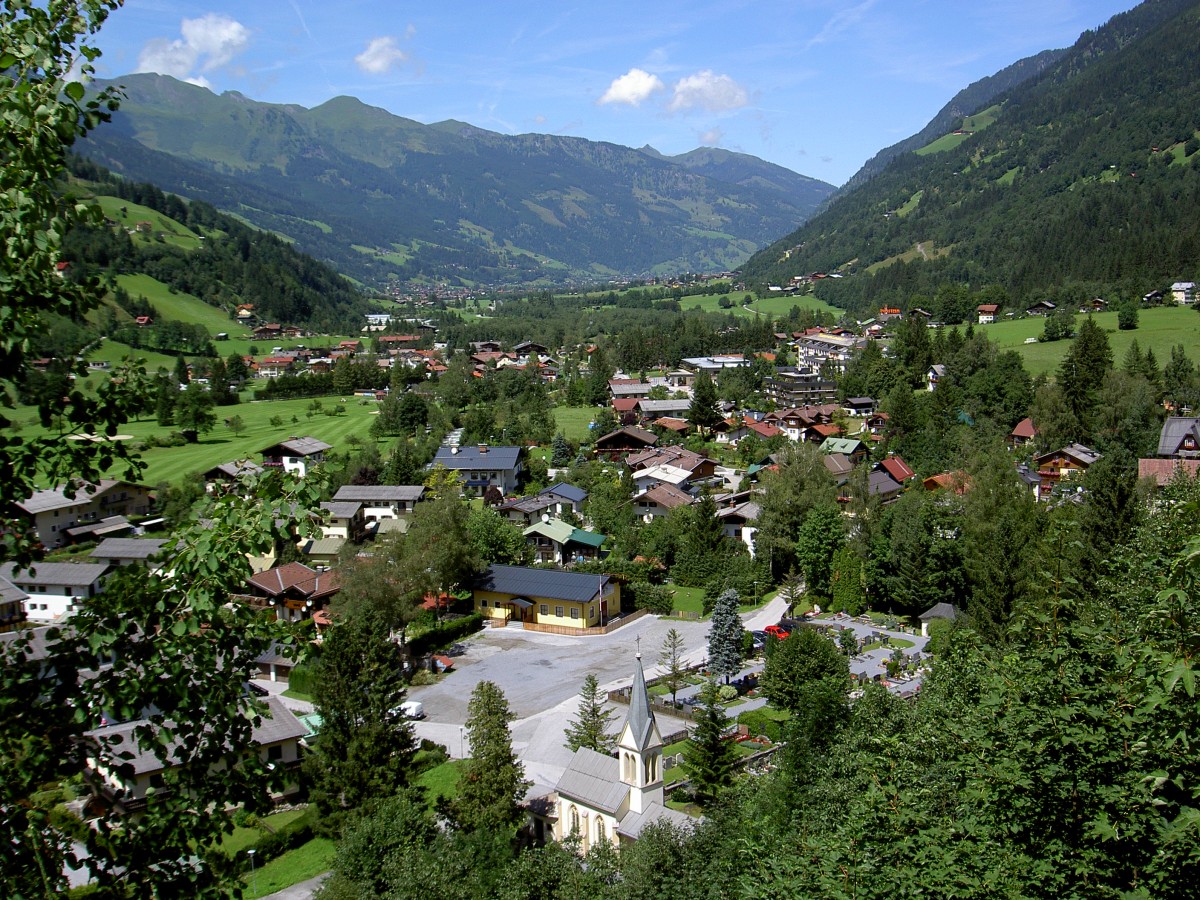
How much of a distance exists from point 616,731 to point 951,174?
435 ft

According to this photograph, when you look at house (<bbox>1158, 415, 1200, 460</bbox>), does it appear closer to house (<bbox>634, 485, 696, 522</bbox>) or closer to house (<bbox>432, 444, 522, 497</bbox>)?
house (<bbox>634, 485, 696, 522</bbox>)

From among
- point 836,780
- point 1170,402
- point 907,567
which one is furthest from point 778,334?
point 836,780

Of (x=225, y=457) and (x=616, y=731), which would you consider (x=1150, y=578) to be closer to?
(x=616, y=731)

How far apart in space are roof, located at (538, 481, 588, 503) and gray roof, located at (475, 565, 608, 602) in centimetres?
862

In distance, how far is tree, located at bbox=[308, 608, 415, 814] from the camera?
17.0 meters

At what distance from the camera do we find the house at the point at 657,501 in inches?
1494

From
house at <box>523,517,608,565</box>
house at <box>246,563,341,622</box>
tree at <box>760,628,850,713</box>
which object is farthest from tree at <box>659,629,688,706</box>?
house at <box>246,563,341,622</box>

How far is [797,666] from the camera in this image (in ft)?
68.1

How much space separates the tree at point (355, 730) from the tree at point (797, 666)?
8584 millimetres

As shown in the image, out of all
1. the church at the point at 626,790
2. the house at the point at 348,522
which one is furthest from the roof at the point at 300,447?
the church at the point at 626,790

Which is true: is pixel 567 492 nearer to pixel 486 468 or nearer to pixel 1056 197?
pixel 486 468

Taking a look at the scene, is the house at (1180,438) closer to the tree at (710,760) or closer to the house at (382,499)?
the tree at (710,760)

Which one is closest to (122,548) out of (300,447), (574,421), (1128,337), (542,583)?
(300,447)

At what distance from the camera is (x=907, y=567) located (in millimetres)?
27516
